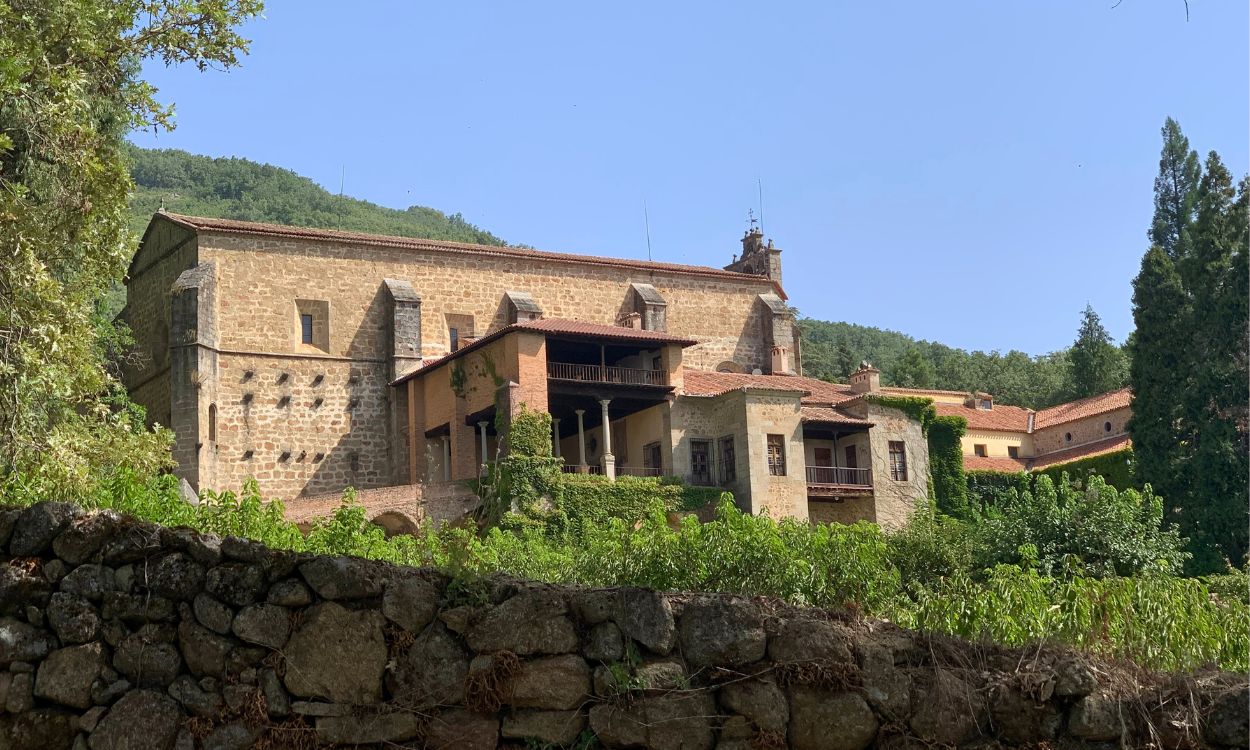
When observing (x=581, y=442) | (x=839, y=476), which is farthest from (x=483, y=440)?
(x=839, y=476)

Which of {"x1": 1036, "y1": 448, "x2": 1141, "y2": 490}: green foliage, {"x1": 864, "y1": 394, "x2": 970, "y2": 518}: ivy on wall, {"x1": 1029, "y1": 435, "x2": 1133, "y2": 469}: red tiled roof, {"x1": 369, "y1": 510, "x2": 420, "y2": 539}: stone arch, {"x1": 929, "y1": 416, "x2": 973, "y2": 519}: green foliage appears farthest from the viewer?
{"x1": 1029, "y1": 435, "x2": 1133, "y2": 469}: red tiled roof

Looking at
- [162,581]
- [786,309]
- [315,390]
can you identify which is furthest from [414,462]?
[162,581]

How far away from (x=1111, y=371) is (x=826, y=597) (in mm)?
46608

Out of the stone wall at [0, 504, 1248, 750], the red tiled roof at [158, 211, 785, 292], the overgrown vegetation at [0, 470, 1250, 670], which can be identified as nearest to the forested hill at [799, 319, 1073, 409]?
the red tiled roof at [158, 211, 785, 292]

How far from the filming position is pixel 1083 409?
5231cm

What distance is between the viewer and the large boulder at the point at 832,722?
6.43 m

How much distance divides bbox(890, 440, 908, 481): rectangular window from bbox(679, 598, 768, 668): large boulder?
115 ft

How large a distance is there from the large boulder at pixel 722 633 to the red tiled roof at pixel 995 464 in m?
39.6

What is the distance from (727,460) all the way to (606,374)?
4.20m

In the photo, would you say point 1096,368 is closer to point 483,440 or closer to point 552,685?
point 483,440

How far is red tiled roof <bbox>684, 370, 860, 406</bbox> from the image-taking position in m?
39.4

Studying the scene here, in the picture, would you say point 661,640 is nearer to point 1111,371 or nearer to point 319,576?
point 319,576

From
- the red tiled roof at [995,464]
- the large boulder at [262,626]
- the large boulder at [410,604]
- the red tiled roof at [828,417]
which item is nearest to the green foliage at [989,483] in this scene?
the red tiled roof at [995,464]

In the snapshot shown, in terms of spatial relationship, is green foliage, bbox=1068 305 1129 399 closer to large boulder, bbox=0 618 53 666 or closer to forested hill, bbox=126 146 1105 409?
forested hill, bbox=126 146 1105 409
